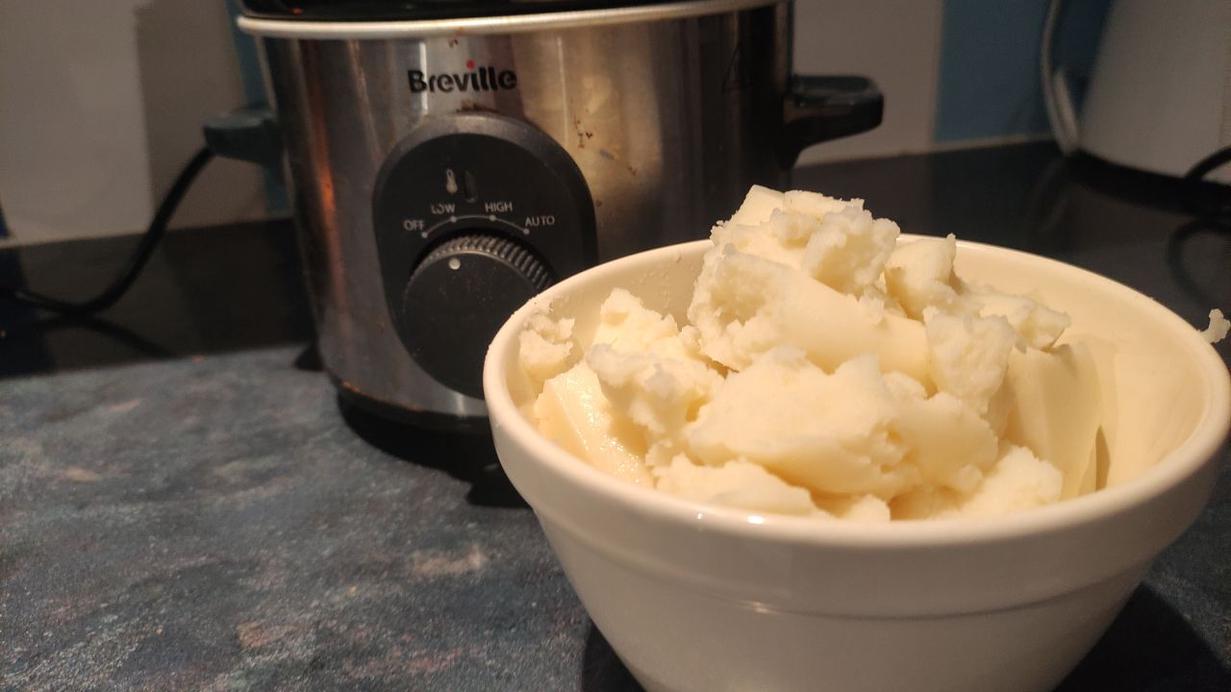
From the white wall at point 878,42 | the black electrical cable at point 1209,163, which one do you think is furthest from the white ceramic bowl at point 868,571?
the white wall at point 878,42

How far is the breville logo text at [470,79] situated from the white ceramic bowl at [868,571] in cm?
21

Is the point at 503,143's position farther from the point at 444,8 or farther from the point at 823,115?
the point at 823,115

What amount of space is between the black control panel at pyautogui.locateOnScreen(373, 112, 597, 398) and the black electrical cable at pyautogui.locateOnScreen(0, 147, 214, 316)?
0.46 meters

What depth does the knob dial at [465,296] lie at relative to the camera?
466mm

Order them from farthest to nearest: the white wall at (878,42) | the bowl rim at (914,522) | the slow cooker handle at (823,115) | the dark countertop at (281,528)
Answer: the white wall at (878,42) < the slow cooker handle at (823,115) < the dark countertop at (281,528) < the bowl rim at (914,522)

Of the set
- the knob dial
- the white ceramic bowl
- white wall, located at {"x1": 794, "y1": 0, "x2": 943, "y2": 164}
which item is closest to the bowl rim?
the white ceramic bowl

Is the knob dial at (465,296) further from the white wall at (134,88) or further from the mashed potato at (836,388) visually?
the white wall at (134,88)

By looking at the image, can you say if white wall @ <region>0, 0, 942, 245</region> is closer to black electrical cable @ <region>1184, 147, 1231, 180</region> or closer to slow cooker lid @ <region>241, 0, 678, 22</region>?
black electrical cable @ <region>1184, 147, 1231, 180</region>

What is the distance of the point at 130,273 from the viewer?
84 centimetres

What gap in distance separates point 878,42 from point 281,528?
805mm

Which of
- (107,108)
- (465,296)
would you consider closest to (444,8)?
(465,296)

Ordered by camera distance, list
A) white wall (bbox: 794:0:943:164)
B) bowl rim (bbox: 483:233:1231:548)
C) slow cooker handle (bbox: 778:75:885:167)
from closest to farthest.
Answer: bowl rim (bbox: 483:233:1231:548), slow cooker handle (bbox: 778:75:885:167), white wall (bbox: 794:0:943:164)

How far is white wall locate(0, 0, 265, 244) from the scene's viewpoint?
2.94 ft

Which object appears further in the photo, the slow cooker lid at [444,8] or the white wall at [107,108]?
the white wall at [107,108]
